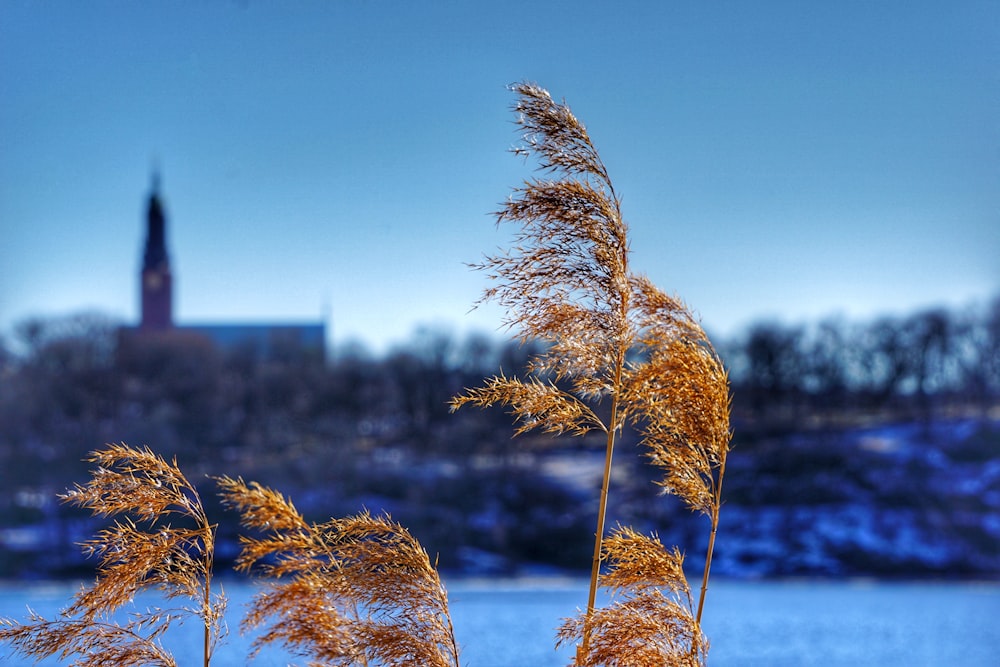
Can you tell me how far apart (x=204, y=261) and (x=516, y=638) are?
40.6 m

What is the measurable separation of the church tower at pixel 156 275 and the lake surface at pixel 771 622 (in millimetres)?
32969

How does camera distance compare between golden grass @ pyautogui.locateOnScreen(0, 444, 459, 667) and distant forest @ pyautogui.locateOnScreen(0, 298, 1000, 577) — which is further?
distant forest @ pyautogui.locateOnScreen(0, 298, 1000, 577)

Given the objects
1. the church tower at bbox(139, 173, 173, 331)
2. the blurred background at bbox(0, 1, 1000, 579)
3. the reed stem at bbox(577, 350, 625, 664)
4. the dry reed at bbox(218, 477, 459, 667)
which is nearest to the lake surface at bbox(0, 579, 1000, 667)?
the blurred background at bbox(0, 1, 1000, 579)

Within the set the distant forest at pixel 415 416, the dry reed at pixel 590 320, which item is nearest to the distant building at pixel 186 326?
the distant forest at pixel 415 416

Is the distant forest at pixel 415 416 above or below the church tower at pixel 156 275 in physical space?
below

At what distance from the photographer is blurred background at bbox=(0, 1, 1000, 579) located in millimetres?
38094

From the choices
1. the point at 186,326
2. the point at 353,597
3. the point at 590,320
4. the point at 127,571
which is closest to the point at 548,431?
the point at 590,320

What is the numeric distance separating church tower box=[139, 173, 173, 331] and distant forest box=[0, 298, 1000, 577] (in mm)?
19947

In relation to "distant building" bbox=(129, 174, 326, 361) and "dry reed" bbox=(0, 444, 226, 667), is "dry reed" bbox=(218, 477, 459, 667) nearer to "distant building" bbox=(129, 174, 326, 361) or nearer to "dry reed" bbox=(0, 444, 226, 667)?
"dry reed" bbox=(0, 444, 226, 667)

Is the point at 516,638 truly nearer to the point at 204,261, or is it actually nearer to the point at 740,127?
the point at 740,127

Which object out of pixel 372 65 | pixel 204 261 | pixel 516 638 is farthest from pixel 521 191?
pixel 204 261

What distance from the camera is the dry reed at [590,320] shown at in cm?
368

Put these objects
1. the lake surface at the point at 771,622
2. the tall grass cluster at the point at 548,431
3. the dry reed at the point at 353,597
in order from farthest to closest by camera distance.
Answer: the lake surface at the point at 771,622, the dry reed at the point at 353,597, the tall grass cluster at the point at 548,431

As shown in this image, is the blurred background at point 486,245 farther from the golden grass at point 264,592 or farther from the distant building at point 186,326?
the golden grass at point 264,592
